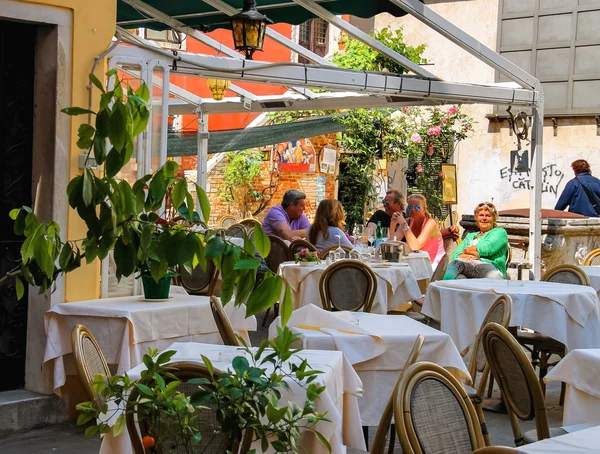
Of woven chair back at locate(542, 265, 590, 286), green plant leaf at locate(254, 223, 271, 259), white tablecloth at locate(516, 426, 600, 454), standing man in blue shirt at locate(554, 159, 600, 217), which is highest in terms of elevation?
standing man in blue shirt at locate(554, 159, 600, 217)

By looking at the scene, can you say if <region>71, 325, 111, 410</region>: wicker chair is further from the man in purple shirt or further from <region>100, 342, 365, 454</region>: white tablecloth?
the man in purple shirt

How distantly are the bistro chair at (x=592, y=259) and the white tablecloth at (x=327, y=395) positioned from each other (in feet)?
21.1

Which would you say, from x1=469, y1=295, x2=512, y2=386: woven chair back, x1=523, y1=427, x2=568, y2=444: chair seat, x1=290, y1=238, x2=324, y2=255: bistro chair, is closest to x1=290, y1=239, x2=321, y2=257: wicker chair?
x1=290, y1=238, x2=324, y2=255: bistro chair

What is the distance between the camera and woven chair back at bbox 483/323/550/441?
3973mm

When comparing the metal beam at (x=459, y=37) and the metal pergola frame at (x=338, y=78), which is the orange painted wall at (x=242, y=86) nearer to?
the metal pergola frame at (x=338, y=78)

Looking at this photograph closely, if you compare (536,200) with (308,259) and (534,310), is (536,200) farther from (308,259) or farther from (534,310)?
(534,310)

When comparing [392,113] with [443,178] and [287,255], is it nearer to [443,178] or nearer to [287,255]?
[443,178]

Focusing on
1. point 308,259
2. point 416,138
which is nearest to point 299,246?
point 308,259

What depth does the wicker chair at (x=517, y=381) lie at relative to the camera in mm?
3973

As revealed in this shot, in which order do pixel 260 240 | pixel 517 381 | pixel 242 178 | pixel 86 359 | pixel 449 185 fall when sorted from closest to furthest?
pixel 260 240 < pixel 86 359 < pixel 517 381 < pixel 449 185 < pixel 242 178

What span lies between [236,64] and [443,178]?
966cm

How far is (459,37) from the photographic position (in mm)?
9922

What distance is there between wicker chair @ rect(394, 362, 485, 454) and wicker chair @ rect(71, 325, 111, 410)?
46.4 inches

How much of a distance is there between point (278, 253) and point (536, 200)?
299 cm
